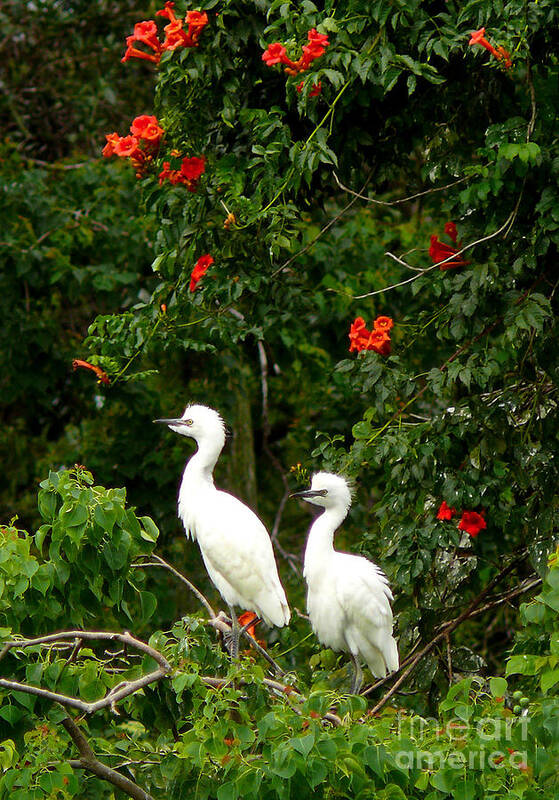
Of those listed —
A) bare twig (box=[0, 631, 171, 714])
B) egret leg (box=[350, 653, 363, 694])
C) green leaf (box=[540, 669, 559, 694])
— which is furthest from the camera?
egret leg (box=[350, 653, 363, 694])

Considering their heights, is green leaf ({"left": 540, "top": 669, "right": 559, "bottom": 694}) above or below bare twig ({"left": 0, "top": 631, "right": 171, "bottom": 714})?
above

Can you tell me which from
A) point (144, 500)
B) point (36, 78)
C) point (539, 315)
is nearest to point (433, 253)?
point (539, 315)

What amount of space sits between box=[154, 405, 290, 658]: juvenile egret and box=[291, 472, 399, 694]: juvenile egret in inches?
5.6

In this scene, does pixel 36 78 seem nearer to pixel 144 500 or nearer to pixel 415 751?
pixel 144 500

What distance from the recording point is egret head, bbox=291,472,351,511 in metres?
4.30

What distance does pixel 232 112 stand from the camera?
432cm

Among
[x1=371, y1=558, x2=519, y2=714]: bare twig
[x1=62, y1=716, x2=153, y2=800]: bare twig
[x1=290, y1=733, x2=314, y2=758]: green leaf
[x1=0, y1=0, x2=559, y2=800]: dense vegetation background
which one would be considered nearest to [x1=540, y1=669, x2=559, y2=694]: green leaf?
[x1=0, y1=0, x2=559, y2=800]: dense vegetation background

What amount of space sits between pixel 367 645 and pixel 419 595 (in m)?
0.32

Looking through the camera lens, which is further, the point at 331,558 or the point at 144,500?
the point at 144,500

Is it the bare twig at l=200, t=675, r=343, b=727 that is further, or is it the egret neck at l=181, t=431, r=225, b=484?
the egret neck at l=181, t=431, r=225, b=484

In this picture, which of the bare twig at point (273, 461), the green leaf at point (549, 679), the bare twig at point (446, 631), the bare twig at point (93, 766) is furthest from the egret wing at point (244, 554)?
the bare twig at point (273, 461)

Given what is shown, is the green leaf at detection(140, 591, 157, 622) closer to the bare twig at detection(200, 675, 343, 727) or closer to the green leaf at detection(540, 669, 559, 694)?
the bare twig at detection(200, 675, 343, 727)

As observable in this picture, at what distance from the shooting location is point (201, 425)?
457 centimetres

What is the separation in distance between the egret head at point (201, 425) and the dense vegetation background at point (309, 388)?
15cm
